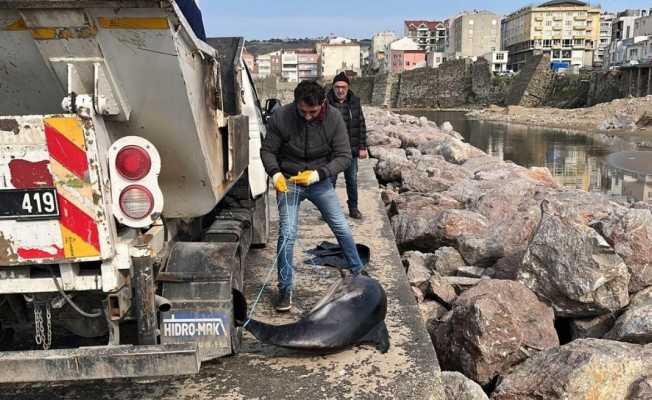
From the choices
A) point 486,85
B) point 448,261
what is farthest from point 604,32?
point 448,261

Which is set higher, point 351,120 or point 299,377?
point 351,120

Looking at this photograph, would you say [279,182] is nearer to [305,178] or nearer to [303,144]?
[305,178]

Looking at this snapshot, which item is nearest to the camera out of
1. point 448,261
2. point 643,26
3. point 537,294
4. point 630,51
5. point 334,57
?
point 537,294

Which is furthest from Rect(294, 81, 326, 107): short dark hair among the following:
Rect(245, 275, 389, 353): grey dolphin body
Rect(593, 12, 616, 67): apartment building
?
Rect(593, 12, 616, 67): apartment building

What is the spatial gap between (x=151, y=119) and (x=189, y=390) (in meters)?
1.57

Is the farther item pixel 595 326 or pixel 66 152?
pixel 595 326

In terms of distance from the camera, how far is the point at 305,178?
4449 mm

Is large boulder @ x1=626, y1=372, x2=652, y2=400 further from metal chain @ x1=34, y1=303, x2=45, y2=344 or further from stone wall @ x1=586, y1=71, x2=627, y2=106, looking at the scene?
stone wall @ x1=586, y1=71, x2=627, y2=106

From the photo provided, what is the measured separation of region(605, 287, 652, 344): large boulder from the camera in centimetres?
418

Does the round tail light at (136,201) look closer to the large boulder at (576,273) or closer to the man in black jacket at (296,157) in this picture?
the man in black jacket at (296,157)

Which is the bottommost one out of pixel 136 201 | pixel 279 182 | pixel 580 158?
pixel 580 158

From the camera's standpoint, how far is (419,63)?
11556 centimetres

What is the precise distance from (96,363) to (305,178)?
2092 mm

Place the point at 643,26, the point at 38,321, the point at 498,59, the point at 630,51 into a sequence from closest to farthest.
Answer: the point at 38,321 < the point at 630,51 < the point at 643,26 < the point at 498,59
